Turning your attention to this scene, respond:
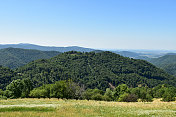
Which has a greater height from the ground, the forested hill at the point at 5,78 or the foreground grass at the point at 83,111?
the foreground grass at the point at 83,111

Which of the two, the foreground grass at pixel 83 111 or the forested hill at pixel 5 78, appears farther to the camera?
the forested hill at pixel 5 78

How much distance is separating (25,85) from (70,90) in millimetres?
29939

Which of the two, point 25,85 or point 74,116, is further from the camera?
point 25,85

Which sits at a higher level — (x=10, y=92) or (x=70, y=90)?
(x=70, y=90)

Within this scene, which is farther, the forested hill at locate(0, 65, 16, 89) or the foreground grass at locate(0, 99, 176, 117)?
the forested hill at locate(0, 65, 16, 89)

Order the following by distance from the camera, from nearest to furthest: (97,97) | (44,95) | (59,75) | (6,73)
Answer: (44,95) < (97,97) < (6,73) < (59,75)

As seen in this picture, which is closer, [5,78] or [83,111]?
[83,111]

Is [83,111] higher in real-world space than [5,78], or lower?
higher

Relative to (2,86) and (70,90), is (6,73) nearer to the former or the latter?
(2,86)

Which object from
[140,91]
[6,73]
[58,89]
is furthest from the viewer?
[6,73]

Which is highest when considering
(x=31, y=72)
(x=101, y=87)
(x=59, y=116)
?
(x=59, y=116)

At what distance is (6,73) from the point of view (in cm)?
16950

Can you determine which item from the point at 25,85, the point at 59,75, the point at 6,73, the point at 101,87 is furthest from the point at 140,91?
the point at 6,73

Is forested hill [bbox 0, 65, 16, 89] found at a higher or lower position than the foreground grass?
lower
